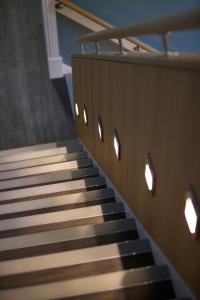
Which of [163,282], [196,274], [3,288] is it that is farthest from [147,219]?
[3,288]

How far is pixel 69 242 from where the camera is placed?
6.93 ft

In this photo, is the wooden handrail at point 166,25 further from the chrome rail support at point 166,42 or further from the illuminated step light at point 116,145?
the illuminated step light at point 116,145

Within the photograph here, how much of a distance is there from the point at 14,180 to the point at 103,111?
3.50ft

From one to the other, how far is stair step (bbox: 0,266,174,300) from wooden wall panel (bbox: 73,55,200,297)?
0.45ft

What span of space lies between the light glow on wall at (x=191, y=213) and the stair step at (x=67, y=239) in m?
0.84

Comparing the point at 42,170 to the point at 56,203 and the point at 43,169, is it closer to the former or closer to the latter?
the point at 43,169

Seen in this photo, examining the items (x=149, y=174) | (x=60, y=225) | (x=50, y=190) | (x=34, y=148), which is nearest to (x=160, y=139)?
(x=149, y=174)

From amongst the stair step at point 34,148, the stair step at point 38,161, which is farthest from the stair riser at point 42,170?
the stair step at point 34,148

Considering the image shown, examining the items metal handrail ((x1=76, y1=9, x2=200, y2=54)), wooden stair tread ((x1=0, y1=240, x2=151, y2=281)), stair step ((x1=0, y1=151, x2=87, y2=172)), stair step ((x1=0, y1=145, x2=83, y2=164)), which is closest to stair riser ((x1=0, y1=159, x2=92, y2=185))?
stair step ((x1=0, y1=151, x2=87, y2=172))

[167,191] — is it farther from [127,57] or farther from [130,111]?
[127,57]

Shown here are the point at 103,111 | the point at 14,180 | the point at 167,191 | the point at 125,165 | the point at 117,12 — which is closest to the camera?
the point at 167,191

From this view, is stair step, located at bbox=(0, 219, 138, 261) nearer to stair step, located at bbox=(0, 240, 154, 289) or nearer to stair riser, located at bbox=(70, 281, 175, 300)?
stair step, located at bbox=(0, 240, 154, 289)

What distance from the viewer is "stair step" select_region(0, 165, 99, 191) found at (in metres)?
3.16

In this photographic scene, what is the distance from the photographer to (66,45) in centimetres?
561
